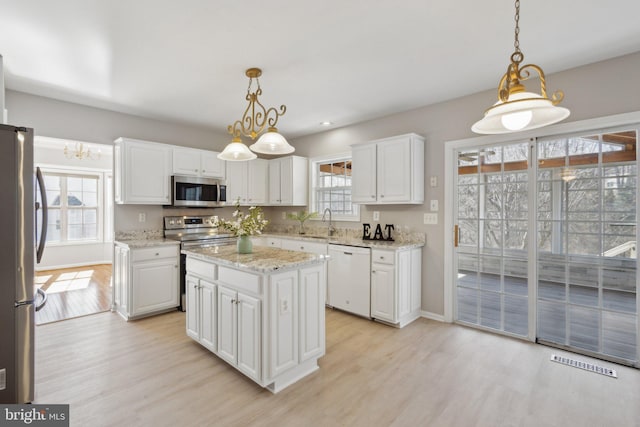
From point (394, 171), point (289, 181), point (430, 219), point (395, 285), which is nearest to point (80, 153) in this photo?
point (289, 181)

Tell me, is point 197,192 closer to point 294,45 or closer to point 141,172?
point 141,172

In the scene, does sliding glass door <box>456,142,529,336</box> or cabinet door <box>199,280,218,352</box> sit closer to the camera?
cabinet door <box>199,280,218,352</box>

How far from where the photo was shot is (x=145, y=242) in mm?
3840

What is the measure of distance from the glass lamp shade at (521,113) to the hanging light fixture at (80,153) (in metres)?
7.11

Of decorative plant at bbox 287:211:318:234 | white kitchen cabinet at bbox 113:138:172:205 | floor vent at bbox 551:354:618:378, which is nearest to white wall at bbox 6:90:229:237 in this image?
white kitchen cabinet at bbox 113:138:172:205

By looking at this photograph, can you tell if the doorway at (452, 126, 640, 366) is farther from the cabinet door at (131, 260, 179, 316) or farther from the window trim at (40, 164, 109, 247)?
the window trim at (40, 164, 109, 247)

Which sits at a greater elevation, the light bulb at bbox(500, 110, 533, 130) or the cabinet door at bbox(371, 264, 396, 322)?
the light bulb at bbox(500, 110, 533, 130)

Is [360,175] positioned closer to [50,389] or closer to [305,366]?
[305,366]

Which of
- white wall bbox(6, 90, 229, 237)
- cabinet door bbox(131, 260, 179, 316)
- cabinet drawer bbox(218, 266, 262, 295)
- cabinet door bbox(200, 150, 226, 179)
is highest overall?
white wall bbox(6, 90, 229, 237)

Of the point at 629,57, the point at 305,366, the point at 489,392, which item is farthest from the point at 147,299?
the point at 629,57

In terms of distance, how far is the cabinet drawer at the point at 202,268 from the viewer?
2.58m

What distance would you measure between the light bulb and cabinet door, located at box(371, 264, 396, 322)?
218cm

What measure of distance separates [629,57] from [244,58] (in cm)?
319

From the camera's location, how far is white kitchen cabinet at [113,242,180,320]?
360 cm
